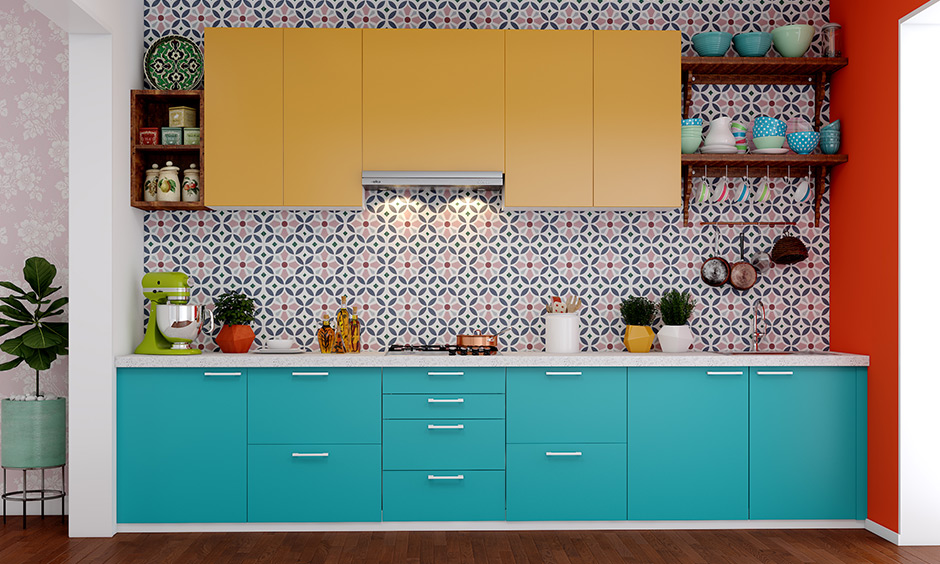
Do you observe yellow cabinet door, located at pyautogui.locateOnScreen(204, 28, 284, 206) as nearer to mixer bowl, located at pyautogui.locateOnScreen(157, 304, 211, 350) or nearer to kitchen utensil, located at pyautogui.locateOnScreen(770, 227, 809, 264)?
mixer bowl, located at pyautogui.locateOnScreen(157, 304, 211, 350)

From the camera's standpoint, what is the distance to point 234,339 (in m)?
3.87

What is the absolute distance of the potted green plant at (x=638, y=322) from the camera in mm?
3980

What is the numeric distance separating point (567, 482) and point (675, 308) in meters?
1.15

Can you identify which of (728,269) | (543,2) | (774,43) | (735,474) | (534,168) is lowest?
(735,474)

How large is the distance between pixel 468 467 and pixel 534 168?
1623mm

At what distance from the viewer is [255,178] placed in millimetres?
3836

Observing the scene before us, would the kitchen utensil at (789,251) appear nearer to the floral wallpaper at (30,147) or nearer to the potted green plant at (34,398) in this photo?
the potted green plant at (34,398)

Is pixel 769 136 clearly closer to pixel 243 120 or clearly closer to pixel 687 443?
pixel 687 443

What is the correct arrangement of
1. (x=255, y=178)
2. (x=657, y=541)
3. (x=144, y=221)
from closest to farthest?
(x=657, y=541)
(x=255, y=178)
(x=144, y=221)

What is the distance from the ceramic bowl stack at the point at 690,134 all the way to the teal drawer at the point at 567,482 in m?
1.71

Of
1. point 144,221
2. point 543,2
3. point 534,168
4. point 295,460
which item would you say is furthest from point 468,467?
point 543,2

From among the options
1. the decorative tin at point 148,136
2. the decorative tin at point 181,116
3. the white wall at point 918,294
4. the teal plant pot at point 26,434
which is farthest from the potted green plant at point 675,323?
the teal plant pot at point 26,434

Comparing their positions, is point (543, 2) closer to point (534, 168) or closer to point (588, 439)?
point (534, 168)

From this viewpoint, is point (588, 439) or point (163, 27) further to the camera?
point (163, 27)
